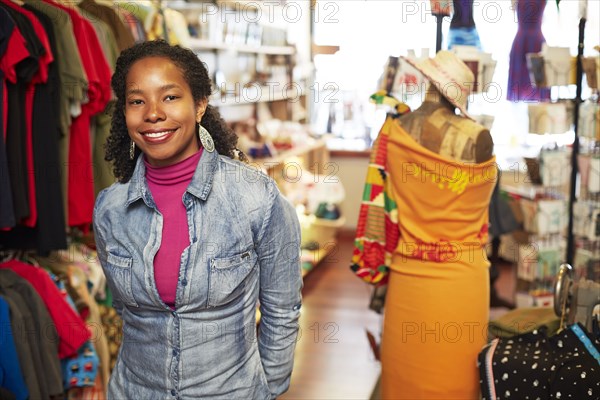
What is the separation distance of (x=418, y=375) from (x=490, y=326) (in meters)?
0.33

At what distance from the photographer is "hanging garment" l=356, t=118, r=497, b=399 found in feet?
8.15

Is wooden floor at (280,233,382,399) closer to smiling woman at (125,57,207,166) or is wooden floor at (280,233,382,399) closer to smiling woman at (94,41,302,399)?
smiling woman at (94,41,302,399)

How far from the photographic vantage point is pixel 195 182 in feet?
5.41

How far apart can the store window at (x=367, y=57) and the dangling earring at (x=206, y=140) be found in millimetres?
4176

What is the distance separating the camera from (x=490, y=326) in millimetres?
2639

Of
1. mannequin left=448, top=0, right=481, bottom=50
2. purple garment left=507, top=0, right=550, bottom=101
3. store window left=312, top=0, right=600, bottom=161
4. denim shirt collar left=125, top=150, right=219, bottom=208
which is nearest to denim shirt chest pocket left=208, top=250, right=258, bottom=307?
denim shirt collar left=125, top=150, right=219, bottom=208

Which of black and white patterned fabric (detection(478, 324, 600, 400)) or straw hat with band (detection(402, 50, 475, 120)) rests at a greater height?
straw hat with band (detection(402, 50, 475, 120))

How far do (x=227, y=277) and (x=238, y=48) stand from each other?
11.8ft

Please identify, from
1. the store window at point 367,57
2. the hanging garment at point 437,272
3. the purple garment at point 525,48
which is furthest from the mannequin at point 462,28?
the store window at point 367,57

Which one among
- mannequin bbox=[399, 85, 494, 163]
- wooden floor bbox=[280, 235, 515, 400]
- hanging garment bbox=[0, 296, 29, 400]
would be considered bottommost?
wooden floor bbox=[280, 235, 515, 400]

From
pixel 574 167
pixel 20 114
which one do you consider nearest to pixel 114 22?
pixel 20 114

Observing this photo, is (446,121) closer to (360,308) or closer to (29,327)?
(29,327)

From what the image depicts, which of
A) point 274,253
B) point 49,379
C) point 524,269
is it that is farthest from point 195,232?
point 524,269

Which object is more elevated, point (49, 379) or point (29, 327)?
point (29, 327)
